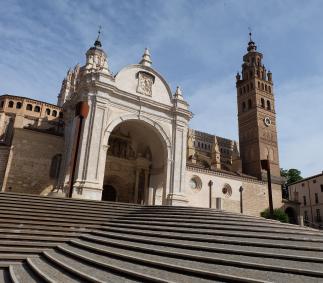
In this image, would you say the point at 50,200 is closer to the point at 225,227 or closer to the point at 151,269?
the point at 151,269

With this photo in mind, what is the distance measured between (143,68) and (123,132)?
5.97 meters

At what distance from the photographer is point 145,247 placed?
281 inches

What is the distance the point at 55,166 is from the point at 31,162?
1.82 m

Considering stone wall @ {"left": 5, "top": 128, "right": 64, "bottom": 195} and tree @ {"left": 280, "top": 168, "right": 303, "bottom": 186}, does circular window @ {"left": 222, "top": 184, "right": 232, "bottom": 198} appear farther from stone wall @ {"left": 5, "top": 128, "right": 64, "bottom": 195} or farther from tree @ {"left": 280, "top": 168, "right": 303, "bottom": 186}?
tree @ {"left": 280, "top": 168, "right": 303, "bottom": 186}

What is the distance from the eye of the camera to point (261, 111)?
52000 millimetres

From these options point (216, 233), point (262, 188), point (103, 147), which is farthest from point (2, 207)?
point (262, 188)

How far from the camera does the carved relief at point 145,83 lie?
22906mm

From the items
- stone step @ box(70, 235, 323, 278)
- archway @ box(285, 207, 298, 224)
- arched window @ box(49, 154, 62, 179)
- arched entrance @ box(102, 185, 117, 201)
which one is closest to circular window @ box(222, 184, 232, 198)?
archway @ box(285, 207, 298, 224)

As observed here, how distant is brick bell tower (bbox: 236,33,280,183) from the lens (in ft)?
162

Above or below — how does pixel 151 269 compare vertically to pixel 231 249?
below

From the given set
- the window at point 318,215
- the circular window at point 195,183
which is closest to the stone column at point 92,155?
the circular window at point 195,183

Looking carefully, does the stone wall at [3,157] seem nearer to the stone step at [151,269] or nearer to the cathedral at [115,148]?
the cathedral at [115,148]

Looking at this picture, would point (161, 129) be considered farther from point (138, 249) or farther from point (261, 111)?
point (261, 111)

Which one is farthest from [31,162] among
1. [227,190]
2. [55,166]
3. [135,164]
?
[227,190]
